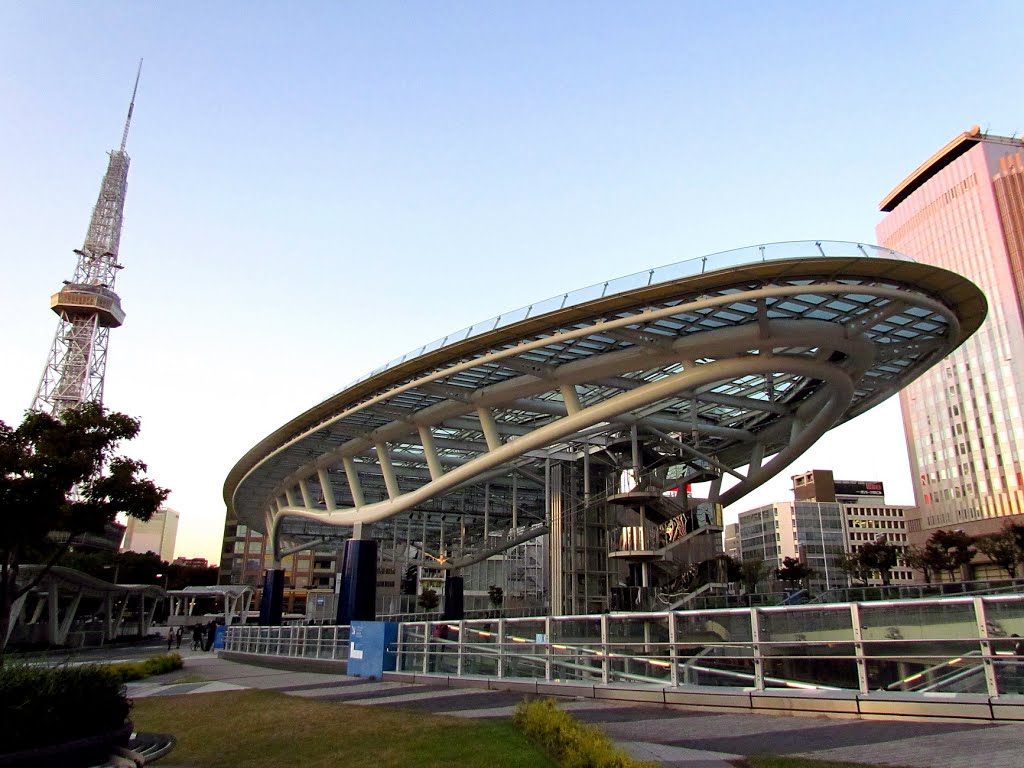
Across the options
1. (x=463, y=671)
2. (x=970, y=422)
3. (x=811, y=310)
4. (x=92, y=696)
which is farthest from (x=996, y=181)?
(x=92, y=696)

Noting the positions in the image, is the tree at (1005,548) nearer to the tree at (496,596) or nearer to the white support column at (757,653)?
the tree at (496,596)

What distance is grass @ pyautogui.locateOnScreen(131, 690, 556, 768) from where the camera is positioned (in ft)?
27.4

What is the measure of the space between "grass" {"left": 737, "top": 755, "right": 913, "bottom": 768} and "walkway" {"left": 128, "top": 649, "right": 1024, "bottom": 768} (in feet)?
0.64

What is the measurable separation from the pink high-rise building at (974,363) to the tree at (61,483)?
96.8 metres

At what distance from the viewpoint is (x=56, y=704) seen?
8320mm

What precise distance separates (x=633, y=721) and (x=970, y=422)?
102992 mm

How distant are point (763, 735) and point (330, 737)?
18.4 feet

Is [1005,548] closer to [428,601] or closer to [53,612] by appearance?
[428,601]

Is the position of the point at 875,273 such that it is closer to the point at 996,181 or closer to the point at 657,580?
the point at 657,580

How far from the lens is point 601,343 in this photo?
2595cm

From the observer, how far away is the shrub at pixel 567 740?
689cm

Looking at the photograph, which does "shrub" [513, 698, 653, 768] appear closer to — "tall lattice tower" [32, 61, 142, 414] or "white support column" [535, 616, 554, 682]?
"white support column" [535, 616, 554, 682]

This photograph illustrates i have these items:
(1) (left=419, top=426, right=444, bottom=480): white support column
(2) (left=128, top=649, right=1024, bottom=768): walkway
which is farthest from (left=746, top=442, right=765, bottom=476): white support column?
(2) (left=128, top=649, right=1024, bottom=768): walkway

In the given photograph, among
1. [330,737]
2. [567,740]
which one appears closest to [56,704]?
[330,737]
